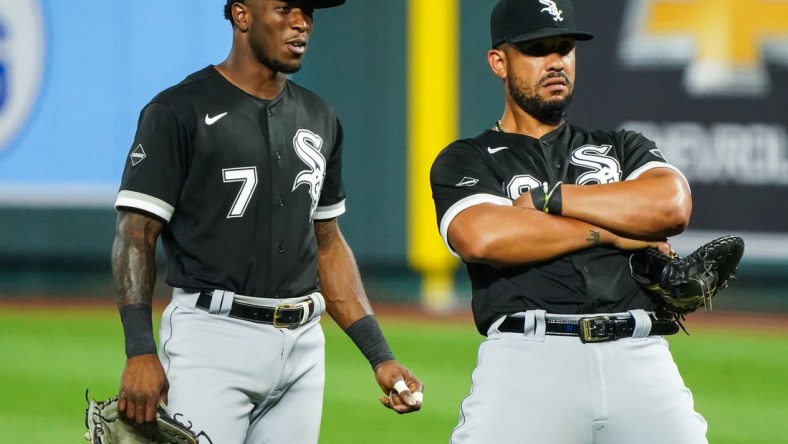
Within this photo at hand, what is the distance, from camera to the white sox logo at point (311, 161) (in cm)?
418

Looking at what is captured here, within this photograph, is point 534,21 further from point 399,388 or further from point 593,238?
point 399,388

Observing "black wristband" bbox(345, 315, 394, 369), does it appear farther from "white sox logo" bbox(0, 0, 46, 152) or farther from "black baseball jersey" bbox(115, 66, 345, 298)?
"white sox logo" bbox(0, 0, 46, 152)

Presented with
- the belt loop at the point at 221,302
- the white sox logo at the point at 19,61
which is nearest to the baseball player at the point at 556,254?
the belt loop at the point at 221,302

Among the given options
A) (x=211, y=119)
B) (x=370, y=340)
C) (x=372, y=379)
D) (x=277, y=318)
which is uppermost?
(x=211, y=119)

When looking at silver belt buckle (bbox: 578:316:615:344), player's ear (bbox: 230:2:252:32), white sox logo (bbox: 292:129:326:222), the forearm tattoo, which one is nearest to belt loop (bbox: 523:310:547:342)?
silver belt buckle (bbox: 578:316:615:344)

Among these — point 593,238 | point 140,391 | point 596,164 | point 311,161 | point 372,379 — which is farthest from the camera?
point 372,379

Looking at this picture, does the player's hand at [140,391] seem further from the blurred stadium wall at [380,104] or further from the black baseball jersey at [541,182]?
the blurred stadium wall at [380,104]

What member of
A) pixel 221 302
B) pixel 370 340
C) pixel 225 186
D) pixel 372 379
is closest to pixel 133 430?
pixel 221 302

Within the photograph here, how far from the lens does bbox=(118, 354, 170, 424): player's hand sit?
3.70 metres

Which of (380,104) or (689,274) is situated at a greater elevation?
(380,104)

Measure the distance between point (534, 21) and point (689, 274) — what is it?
987 millimetres

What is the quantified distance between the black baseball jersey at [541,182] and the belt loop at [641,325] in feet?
0.20

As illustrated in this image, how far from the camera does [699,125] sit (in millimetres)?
10711

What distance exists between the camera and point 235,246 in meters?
4.02
